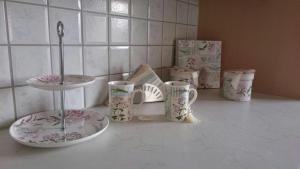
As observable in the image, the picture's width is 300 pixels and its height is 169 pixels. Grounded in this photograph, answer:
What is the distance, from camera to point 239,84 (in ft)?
2.96

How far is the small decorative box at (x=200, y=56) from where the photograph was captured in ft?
3.59

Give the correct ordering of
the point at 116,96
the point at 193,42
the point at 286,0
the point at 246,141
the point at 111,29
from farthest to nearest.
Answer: the point at 193,42
the point at 286,0
the point at 111,29
the point at 116,96
the point at 246,141

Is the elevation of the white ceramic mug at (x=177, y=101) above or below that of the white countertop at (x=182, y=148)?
above

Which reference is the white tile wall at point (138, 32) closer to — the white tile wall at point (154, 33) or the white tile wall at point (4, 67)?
the white tile wall at point (154, 33)

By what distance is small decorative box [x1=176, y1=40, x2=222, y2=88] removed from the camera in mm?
1096

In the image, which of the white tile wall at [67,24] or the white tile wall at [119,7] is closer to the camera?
the white tile wall at [67,24]

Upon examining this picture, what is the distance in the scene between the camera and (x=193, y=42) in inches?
43.1

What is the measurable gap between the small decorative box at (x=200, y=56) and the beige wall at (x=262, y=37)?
2.9 inches

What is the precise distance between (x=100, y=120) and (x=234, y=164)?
1.18 ft

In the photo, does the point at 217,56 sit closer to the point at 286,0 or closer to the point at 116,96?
the point at 286,0

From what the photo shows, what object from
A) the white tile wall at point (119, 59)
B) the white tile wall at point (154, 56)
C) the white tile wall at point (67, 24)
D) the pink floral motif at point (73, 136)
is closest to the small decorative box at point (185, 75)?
the white tile wall at point (154, 56)

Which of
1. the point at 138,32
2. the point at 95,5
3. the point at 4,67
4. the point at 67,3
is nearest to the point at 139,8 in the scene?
the point at 138,32

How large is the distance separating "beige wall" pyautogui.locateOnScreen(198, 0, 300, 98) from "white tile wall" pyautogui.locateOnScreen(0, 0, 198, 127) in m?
0.22

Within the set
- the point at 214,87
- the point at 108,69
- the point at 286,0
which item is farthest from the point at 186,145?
the point at 286,0
